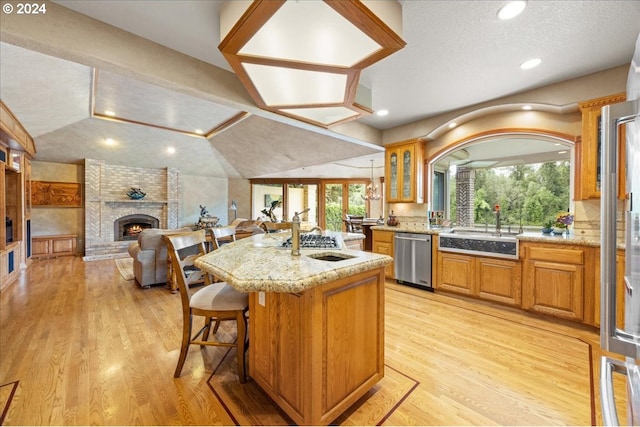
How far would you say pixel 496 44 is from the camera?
2164 millimetres

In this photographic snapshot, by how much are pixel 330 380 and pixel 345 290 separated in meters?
0.49

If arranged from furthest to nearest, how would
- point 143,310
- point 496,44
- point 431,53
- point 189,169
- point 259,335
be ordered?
point 189,169 → point 143,310 → point 431,53 → point 496,44 → point 259,335

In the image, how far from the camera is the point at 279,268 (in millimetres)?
1382

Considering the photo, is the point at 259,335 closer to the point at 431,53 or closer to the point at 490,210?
the point at 431,53

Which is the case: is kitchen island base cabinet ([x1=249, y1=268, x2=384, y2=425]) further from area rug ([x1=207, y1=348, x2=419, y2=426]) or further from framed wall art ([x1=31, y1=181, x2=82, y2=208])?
framed wall art ([x1=31, y1=181, x2=82, y2=208])

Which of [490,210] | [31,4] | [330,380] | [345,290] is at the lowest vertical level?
[330,380]

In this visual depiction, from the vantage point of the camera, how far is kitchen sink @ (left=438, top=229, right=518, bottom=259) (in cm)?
300

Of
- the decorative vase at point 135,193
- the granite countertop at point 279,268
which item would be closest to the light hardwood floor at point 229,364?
the granite countertop at point 279,268

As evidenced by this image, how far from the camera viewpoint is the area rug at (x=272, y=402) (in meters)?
1.52

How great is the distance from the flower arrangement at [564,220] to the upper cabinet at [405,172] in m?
1.66

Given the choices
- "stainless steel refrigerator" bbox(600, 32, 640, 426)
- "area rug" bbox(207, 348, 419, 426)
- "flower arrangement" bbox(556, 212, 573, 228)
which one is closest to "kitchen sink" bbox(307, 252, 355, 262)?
"area rug" bbox(207, 348, 419, 426)

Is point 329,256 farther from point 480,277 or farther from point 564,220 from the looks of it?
point 564,220

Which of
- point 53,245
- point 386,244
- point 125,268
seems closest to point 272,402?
point 386,244

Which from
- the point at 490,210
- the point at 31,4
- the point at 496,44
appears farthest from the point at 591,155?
the point at 31,4
